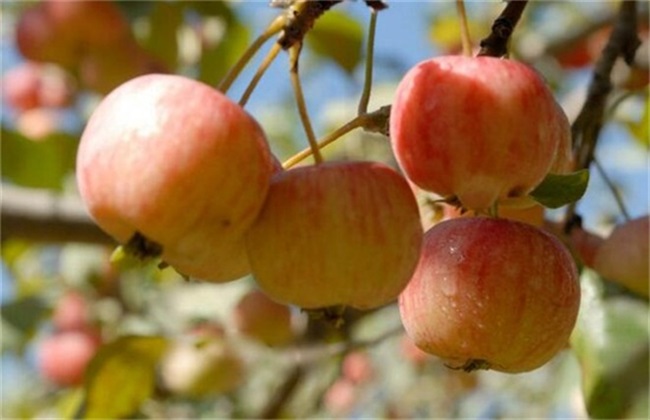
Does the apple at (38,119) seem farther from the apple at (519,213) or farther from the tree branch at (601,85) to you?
the apple at (519,213)

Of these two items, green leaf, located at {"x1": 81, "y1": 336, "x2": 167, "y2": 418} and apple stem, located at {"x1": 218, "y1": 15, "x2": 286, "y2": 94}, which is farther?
green leaf, located at {"x1": 81, "y1": 336, "x2": 167, "y2": 418}

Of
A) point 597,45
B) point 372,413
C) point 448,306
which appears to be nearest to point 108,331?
point 372,413

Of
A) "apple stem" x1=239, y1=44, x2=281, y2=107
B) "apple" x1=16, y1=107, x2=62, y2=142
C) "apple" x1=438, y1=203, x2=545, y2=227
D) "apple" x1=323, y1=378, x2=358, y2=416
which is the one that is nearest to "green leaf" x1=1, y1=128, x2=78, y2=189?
"apple" x1=16, y1=107, x2=62, y2=142

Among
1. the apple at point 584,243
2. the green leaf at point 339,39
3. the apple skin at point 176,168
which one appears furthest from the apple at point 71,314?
the apple skin at point 176,168

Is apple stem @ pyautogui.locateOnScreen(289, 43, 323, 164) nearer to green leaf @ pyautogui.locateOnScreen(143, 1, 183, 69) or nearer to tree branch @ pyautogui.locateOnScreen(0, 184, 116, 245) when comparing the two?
tree branch @ pyautogui.locateOnScreen(0, 184, 116, 245)

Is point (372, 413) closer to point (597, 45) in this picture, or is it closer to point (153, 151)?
point (597, 45)

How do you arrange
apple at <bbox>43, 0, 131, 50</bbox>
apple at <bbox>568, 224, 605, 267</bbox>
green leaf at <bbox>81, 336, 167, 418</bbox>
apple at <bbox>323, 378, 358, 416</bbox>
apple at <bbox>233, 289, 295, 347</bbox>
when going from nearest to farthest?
apple at <bbox>568, 224, 605, 267</bbox>
green leaf at <bbox>81, 336, 167, 418</bbox>
apple at <bbox>233, 289, 295, 347</bbox>
apple at <bbox>43, 0, 131, 50</bbox>
apple at <bbox>323, 378, 358, 416</bbox>

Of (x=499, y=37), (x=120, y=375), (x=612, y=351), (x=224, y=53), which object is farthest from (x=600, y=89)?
(x=224, y=53)
